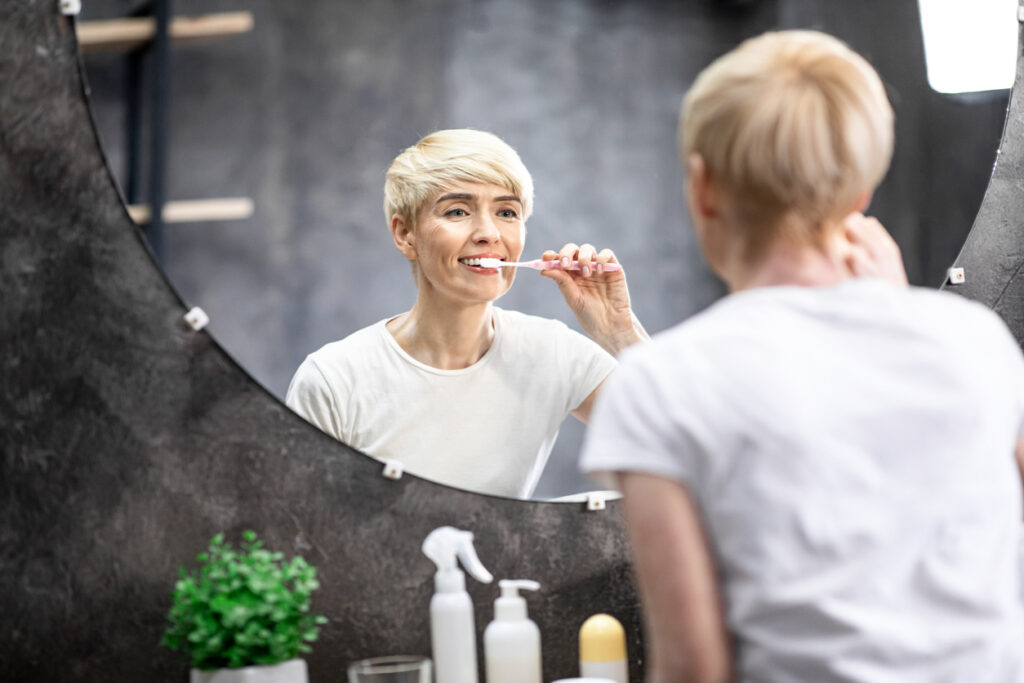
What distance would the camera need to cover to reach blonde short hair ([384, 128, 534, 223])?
3.86ft

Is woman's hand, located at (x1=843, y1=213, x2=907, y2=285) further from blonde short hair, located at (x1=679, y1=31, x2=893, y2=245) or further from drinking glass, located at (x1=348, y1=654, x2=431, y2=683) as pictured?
drinking glass, located at (x1=348, y1=654, x2=431, y2=683)

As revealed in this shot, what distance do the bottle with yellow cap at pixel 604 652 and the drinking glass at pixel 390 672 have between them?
0.22 metres

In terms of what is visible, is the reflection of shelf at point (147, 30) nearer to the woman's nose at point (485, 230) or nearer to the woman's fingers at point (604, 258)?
the woman's nose at point (485, 230)

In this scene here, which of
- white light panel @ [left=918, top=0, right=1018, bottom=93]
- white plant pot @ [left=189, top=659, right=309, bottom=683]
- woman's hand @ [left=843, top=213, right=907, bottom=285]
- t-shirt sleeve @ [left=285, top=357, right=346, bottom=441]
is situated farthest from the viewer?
white light panel @ [left=918, top=0, right=1018, bottom=93]

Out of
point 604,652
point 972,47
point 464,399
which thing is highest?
point 972,47

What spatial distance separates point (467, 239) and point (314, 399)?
26 centimetres

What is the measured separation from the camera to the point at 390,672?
940 mm

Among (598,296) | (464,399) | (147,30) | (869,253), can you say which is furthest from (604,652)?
(147,30)

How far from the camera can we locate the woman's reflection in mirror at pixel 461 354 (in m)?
1.16

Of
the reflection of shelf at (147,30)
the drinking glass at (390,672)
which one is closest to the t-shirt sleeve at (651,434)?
the drinking glass at (390,672)

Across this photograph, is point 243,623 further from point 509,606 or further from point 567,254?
point 567,254

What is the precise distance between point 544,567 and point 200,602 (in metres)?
0.42

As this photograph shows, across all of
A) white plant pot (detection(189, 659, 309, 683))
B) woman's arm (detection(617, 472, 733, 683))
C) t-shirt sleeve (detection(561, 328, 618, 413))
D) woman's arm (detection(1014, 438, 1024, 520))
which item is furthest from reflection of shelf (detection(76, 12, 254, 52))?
woman's arm (detection(1014, 438, 1024, 520))

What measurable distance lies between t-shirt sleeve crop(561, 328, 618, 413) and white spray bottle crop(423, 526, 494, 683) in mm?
298
